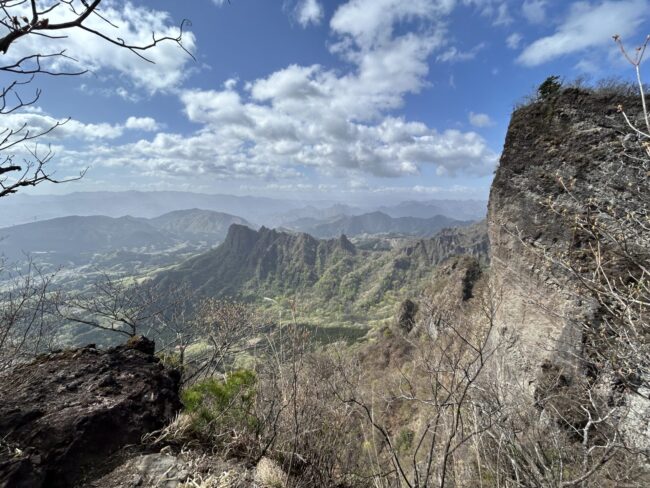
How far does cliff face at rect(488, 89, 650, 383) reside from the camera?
464 inches

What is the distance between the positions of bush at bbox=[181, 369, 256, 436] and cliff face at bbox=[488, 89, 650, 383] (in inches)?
385

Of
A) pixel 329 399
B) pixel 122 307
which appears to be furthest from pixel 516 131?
pixel 122 307

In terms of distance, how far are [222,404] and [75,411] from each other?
1.79 meters

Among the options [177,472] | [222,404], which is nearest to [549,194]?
[222,404]

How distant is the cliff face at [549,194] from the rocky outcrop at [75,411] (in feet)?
36.5

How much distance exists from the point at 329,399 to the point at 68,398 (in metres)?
3.71

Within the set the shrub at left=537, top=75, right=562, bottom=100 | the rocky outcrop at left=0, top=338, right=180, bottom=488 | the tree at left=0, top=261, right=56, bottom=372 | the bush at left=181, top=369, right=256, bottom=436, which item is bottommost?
the tree at left=0, top=261, right=56, bottom=372

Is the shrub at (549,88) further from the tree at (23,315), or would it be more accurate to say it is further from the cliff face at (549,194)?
the tree at (23,315)

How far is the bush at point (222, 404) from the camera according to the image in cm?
429

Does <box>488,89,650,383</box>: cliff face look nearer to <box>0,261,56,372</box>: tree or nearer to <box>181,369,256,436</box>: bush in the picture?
<box>181,369,256,436</box>: bush

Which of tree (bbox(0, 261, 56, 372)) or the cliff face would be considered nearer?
tree (bbox(0, 261, 56, 372))

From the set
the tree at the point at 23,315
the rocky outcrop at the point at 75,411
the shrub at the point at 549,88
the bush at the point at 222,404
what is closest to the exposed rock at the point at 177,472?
the rocky outcrop at the point at 75,411

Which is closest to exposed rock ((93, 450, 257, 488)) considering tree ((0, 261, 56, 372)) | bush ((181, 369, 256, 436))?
bush ((181, 369, 256, 436))

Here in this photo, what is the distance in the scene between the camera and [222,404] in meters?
4.71
